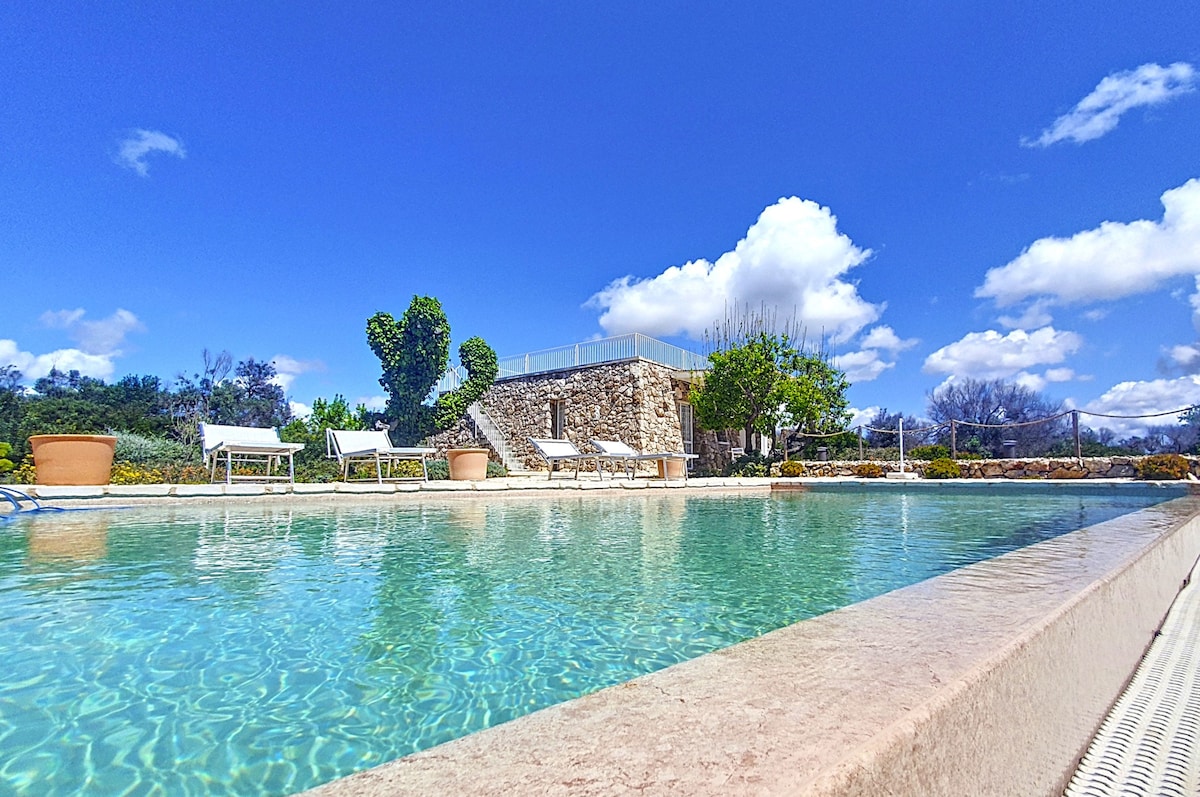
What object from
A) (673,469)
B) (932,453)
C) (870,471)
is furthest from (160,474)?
(932,453)

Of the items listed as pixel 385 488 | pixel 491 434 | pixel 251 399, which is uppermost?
pixel 251 399

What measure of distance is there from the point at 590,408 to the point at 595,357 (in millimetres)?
1690

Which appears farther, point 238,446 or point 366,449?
point 366,449

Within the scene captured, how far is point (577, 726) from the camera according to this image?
89 centimetres

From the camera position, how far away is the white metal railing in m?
18.1

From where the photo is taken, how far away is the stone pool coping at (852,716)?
28.7 inches

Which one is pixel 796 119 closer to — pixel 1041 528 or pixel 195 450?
pixel 1041 528

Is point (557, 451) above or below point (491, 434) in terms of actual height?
below

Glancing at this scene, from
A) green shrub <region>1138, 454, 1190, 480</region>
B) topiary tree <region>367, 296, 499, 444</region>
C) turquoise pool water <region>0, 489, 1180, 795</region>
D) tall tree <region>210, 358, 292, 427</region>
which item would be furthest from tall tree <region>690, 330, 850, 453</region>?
tall tree <region>210, 358, 292, 427</region>

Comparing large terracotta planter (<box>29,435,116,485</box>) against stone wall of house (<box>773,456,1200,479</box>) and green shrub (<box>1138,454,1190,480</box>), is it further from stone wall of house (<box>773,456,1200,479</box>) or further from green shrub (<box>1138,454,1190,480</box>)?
green shrub (<box>1138,454,1190,480</box>)

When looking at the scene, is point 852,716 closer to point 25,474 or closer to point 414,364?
point 25,474

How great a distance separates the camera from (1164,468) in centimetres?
1155

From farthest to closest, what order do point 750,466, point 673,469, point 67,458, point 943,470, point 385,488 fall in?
point 750,466, point 673,469, point 943,470, point 385,488, point 67,458

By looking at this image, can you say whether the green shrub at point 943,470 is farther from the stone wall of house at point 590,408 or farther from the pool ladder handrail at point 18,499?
the pool ladder handrail at point 18,499
